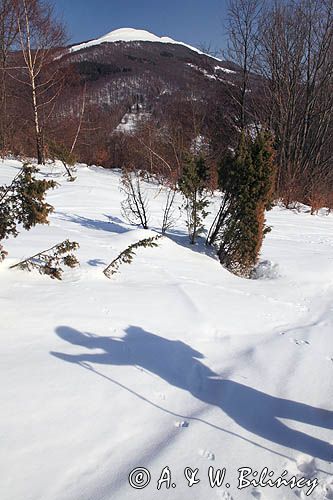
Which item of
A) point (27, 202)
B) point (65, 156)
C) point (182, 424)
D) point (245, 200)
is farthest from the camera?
point (65, 156)

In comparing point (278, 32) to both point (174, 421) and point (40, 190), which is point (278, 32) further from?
point (174, 421)

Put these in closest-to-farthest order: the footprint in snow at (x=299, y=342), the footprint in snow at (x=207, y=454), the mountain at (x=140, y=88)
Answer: the footprint in snow at (x=207, y=454)
the footprint in snow at (x=299, y=342)
the mountain at (x=140, y=88)

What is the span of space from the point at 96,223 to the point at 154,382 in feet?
14.7

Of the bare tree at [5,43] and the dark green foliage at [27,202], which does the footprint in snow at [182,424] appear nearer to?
the dark green foliage at [27,202]

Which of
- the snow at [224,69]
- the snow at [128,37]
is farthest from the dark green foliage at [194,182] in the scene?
the snow at [128,37]

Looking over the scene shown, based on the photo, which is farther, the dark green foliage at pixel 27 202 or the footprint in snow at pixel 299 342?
the footprint in snow at pixel 299 342

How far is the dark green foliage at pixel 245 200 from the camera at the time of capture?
220 inches

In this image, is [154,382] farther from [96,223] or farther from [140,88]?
[140,88]

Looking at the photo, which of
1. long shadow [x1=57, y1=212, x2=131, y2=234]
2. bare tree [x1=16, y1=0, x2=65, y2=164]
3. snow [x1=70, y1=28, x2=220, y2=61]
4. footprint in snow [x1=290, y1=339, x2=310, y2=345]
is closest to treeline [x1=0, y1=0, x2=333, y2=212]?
bare tree [x1=16, y1=0, x2=65, y2=164]

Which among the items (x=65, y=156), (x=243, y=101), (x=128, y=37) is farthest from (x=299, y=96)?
(x=128, y=37)

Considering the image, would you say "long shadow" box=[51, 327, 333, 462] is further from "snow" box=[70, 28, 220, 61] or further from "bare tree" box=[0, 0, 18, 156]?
"snow" box=[70, 28, 220, 61]

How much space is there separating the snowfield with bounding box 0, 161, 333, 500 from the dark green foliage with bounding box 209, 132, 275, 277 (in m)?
1.20

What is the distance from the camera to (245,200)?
18.6ft

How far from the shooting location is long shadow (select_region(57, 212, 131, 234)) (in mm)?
6223
